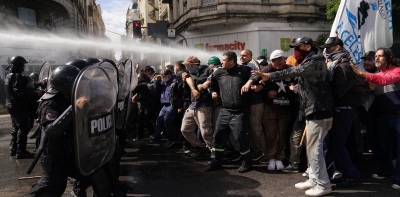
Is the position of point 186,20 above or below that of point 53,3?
below

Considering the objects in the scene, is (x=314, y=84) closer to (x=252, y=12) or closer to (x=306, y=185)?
(x=306, y=185)

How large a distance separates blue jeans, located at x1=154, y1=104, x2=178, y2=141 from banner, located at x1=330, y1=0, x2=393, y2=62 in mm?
3268

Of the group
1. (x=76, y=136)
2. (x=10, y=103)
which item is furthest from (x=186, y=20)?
(x=76, y=136)

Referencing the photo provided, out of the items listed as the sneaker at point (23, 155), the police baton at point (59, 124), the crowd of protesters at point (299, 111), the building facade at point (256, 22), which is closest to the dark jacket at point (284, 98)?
the crowd of protesters at point (299, 111)

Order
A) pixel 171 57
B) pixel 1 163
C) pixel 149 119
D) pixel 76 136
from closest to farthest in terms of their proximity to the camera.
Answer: pixel 76 136 → pixel 1 163 → pixel 149 119 → pixel 171 57

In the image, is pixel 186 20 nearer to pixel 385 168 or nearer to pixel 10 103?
pixel 10 103

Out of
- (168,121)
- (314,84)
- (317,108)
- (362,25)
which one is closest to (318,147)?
(317,108)

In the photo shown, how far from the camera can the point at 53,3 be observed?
2591 centimetres

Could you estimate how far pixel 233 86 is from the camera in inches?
197

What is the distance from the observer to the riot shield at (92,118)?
9.15 ft

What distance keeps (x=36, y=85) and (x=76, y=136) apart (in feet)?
16.6

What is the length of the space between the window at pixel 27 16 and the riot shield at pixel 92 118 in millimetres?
25348

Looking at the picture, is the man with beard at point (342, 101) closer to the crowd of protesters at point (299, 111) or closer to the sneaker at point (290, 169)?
the crowd of protesters at point (299, 111)

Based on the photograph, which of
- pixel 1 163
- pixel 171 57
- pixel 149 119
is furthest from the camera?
pixel 171 57
